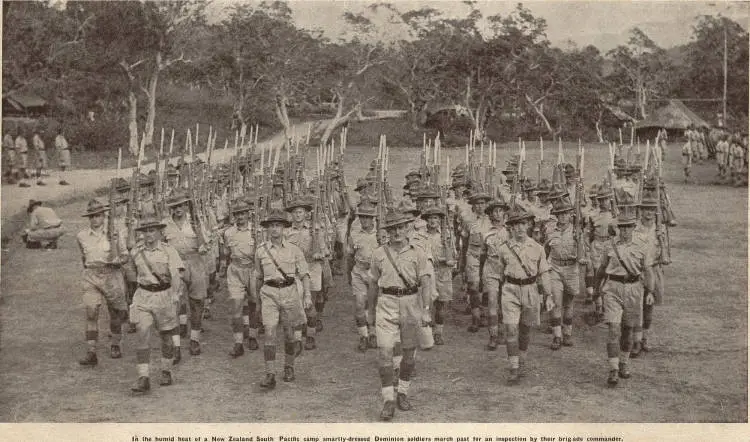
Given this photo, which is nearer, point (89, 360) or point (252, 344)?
point (89, 360)

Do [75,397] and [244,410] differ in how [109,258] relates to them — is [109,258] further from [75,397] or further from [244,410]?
[244,410]

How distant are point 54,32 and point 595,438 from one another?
962 inches

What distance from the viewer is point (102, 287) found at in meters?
9.89

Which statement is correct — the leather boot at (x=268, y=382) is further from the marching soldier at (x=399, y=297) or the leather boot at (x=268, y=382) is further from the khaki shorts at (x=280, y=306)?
the marching soldier at (x=399, y=297)

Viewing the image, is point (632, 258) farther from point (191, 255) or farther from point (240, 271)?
point (191, 255)

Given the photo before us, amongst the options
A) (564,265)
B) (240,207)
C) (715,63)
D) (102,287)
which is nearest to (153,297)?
(102,287)

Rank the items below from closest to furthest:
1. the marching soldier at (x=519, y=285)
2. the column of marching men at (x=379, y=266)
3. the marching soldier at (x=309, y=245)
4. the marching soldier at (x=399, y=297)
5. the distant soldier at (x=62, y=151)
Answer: the marching soldier at (x=399, y=297), the column of marching men at (x=379, y=266), the marching soldier at (x=519, y=285), the marching soldier at (x=309, y=245), the distant soldier at (x=62, y=151)

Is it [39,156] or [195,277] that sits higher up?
[39,156]

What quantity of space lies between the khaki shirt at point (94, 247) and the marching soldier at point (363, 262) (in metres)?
2.61

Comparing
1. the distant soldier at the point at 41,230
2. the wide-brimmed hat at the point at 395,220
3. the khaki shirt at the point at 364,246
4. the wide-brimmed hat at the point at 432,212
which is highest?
the wide-brimmed hat at the point at 395,220

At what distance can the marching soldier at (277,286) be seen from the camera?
8898mm

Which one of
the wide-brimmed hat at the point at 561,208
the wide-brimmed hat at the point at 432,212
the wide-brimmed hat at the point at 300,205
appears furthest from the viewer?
the wide-brimmed hat at the point at 561,208

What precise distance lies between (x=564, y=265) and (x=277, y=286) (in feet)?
12.2

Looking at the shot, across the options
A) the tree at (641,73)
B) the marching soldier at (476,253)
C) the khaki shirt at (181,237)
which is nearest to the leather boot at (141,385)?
the khaki shirt at (181,237)
